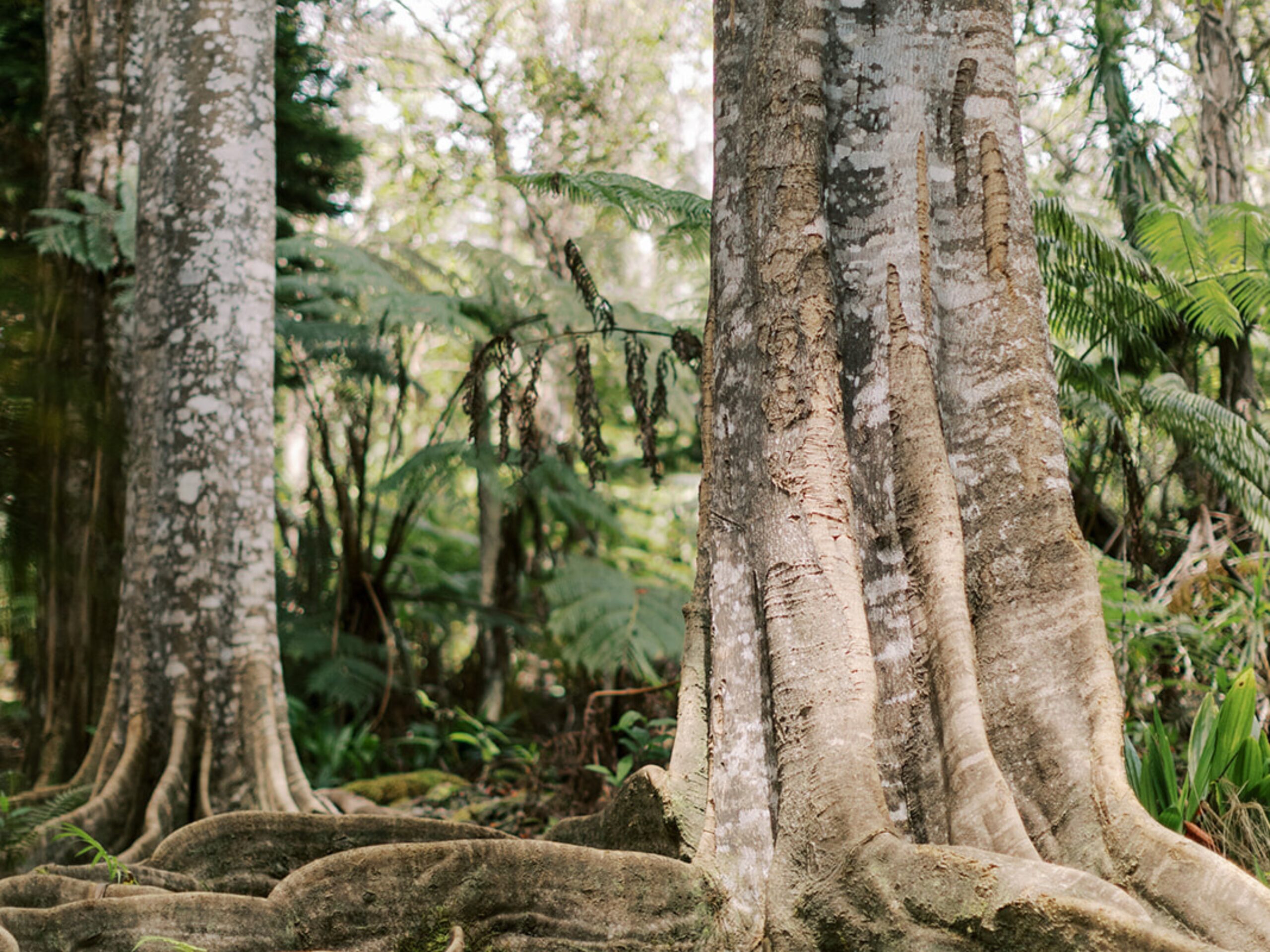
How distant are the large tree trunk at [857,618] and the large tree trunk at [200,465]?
122 centimetres

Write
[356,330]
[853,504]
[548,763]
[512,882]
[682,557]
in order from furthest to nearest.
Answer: [682,557] → [356,330] → [548,763] → [853,504] → [512,882]

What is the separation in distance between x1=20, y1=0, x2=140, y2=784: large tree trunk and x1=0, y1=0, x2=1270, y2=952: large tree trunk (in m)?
2.76

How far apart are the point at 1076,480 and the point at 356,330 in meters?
5.17

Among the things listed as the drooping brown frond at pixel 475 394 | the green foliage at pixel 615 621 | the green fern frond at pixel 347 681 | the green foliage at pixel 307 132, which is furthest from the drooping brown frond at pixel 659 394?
the green foliage at pixel 307 132

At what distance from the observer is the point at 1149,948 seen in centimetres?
159

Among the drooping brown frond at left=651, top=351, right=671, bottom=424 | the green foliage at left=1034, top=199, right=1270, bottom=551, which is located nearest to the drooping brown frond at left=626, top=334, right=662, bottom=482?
the drooping brown frond at left=651, top=351, right=671, bottom=424

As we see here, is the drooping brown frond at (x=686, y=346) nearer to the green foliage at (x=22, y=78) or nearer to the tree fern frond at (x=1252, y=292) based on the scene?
the tree fern frond at (x=1252, y=292)

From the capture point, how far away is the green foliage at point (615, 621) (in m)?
5.45

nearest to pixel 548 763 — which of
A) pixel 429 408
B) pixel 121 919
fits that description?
pixel 121 919

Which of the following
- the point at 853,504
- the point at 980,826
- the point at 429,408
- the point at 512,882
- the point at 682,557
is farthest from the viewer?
the point at 429,408

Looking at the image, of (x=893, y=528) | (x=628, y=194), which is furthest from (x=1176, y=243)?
(x=893, y=528)

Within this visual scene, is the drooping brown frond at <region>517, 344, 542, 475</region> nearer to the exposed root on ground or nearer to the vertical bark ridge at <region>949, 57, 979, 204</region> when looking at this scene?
the vertical bark ridge at <region>949, 57, 979, 204</region>

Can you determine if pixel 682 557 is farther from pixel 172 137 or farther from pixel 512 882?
pixel 512 882

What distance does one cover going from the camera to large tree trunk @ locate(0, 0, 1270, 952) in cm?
207
